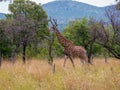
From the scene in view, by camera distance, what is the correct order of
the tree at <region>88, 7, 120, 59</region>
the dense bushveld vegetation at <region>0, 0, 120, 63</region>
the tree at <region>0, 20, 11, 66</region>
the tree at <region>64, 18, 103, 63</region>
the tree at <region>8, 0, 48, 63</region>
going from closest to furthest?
the tree at <region>88, 7, 120, 59</region>
the dense bushveld vegetation at <region>0, 0, 120, 63</region>
the tree at <region>8, 0, 48, 63</region>
the tree at <region>0, 20, 11, 66</region>
the tree at <region>64, 18, 103, 63</region>

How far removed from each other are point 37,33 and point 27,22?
3.71 metres

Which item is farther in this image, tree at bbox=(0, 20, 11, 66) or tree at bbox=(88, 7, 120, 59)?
tree at bbox=(0, 20, 11, 66)

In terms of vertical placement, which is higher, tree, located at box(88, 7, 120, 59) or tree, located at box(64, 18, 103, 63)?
tree, located at box(88, 7, 120, 59)

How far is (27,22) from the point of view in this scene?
23844mm

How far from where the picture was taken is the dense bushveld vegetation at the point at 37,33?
22.5 m

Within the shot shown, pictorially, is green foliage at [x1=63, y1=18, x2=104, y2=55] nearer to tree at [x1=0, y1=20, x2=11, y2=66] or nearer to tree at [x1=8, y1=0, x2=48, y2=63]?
tree at [x1=8, y1=0, x2=48, y2=63]

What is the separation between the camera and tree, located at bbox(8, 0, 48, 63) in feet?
74.9

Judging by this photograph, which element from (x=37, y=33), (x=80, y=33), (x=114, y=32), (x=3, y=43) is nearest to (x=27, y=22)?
(x=3, y=43)

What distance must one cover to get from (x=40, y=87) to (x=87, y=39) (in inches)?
781

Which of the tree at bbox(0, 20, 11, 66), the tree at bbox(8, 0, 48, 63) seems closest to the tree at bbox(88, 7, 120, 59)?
the tree at bbox(8, 0, 48, 63)

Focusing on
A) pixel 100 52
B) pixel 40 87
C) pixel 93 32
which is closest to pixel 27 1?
pixel 100 52

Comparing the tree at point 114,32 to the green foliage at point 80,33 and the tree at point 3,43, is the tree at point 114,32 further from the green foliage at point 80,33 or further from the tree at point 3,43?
the tree at point 3,43

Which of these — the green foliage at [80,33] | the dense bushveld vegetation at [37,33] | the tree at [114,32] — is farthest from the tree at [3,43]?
the tree at [114,32]

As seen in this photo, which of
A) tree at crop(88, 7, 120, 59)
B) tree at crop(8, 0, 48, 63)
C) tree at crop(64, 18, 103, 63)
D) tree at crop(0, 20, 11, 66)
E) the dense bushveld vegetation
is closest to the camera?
tree at crop(88, 7, 120, 59)
